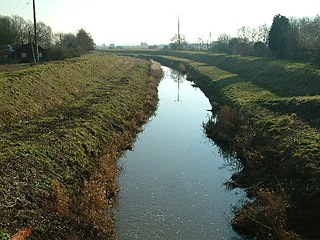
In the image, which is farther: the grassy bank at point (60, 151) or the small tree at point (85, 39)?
the small tree at point (85, 39)

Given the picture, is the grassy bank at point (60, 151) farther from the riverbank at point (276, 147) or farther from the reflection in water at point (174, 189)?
the riverbank at point (276, 147)

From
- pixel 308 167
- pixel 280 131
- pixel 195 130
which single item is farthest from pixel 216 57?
pixel 308 167

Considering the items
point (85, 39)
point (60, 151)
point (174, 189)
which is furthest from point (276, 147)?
point (85, 39)

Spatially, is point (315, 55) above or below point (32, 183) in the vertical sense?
above

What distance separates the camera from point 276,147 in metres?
19.5

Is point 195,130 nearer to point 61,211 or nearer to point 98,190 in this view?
point 98,190

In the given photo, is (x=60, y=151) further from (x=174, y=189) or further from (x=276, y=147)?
(x=276, y=147)

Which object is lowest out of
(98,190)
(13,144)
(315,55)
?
(98,190)

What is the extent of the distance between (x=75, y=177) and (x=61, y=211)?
375 cm

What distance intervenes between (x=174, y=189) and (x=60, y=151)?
20.7ft

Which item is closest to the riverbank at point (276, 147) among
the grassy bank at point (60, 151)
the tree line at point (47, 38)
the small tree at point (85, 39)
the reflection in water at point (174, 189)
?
the reflection in water at point (174, 189)

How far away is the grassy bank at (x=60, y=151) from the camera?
1298cm

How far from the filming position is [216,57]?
3182 inches

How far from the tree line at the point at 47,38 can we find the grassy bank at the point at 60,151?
97.9ft
